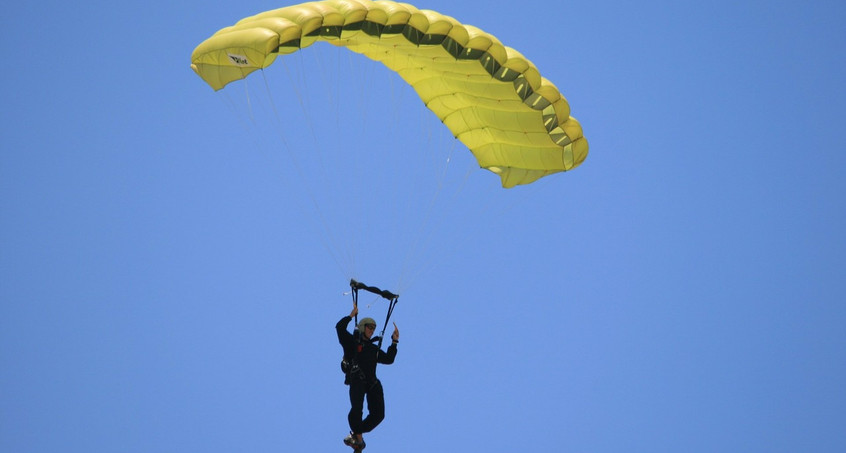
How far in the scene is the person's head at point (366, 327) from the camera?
21.7 m

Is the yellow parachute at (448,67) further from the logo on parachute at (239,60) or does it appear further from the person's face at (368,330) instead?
the person's face at (368,330)

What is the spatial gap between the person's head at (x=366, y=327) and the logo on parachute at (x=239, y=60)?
13.0 ft

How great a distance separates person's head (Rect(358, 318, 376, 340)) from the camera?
2172 cm

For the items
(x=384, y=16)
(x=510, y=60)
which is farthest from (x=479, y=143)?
(x=384, y=16)

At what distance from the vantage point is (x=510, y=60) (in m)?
22.0

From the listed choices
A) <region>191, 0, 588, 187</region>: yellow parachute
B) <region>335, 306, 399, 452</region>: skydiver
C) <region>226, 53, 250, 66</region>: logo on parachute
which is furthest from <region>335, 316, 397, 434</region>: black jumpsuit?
<region>191, 0, 588, 187</region>: yellow parachute

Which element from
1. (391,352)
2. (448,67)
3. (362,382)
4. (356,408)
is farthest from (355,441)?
(448,67)

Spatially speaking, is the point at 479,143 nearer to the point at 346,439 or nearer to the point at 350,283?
the point at 350,283

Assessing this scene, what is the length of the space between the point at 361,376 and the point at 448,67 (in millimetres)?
4484

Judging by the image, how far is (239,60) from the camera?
2020 cm

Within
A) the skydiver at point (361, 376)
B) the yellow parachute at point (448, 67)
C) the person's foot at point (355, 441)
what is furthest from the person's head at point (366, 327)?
the yellow parachute at point (448, 67)

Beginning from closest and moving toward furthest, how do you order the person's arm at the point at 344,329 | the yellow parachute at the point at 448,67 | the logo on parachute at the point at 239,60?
the logo on parachute at the point at 239,60 → the yellow parachute at the point at 448,67 → the person's arm at the point at 344,329

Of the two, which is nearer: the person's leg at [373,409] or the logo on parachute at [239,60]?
the logo on parachute at [239,60]

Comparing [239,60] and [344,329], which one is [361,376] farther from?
[239,60]
